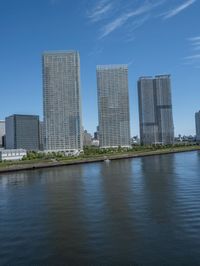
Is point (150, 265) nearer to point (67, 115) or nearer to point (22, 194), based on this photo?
point (22, 194)

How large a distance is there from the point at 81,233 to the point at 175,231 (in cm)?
595

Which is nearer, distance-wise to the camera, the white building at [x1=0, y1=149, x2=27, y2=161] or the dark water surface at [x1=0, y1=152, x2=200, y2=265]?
the dark water surface at [x1=0, y1=152, x2=200, y2=265]

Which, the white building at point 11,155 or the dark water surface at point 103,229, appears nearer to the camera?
the dark water surface at point 103,229

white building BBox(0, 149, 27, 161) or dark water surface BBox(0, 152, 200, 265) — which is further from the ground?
white building BBox(0, 149, 27, 161)

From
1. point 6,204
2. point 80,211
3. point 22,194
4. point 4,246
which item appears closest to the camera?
point 4,246

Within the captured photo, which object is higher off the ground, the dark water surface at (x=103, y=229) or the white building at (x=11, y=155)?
the white building at (x=11, y=155)

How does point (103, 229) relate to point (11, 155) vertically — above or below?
below

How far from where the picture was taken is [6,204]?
113 ft

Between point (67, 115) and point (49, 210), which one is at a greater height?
point (67, 115)

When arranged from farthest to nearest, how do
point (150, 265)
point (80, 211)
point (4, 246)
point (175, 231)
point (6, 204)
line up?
point (6, 204), point (80, 211), point (175, 231), point (4, 246), point (150, 265)

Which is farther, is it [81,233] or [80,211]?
[80,211]

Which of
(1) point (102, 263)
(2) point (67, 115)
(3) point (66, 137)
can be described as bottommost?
(1) point (102, 263)

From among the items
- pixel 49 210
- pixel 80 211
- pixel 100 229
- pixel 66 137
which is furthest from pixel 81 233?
pixel 66 137

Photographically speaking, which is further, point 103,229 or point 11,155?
point 11,155
